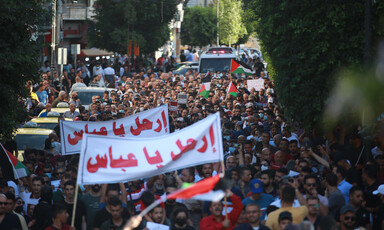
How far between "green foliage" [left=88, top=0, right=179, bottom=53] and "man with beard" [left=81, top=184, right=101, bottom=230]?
112 ft

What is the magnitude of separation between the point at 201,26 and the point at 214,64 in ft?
132

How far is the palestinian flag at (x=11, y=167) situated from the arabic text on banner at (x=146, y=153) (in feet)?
9.78

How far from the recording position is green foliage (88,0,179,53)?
149 ft

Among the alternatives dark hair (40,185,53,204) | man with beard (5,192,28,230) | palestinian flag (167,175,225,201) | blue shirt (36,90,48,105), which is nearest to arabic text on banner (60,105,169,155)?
dark hair (40,185,53,204)

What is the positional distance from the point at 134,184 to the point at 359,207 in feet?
11.4

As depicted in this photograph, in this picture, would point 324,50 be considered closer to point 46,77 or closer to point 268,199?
point 268,199

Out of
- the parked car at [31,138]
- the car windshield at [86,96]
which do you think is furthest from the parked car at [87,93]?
the parked car at [31,138]

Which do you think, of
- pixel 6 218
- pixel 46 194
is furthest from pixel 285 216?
pixel 46 194

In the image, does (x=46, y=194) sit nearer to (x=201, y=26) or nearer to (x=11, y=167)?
(x=11, y=167)

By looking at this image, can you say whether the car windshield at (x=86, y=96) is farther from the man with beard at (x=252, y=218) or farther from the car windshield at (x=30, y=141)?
the man with beard at (x=252, y=218)

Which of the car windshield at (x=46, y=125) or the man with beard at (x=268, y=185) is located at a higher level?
the man with beard at (x=268, y=185)

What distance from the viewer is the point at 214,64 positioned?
36.6m

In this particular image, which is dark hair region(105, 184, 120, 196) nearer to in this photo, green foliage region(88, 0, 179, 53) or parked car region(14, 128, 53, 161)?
parked car region(14, 128, 53, 161)

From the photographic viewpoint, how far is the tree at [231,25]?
241 feet
